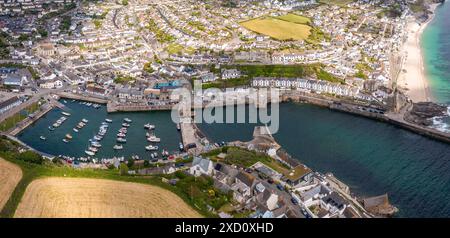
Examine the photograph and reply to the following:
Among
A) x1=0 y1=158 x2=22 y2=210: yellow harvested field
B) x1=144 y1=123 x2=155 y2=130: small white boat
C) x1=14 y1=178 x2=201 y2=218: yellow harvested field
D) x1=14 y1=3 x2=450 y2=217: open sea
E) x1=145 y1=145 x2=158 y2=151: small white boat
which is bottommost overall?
x1=14 y1=3 x2=450 y2=217: open sea

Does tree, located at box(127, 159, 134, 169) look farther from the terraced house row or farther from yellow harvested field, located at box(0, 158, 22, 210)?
the terraced house row

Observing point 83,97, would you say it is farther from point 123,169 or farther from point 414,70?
point 414,70

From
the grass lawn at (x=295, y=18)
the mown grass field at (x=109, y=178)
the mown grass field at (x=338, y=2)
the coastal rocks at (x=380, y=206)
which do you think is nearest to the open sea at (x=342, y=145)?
the coastal rocks at (x=380, y=206)

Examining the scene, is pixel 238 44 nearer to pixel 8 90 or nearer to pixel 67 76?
pixel 67 76

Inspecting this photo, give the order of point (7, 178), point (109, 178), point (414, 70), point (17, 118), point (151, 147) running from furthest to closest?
point (414, 70), point (17, 118), point (151, 147), point (109, 178), point (7, 178)

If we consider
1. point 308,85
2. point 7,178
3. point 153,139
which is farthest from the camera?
point 308,85

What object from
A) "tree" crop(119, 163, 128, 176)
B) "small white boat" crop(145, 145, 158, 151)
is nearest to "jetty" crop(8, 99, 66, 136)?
"small white boat" crop(145, 145, 158, 151)

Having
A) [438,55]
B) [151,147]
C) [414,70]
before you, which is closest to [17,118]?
[151,147]

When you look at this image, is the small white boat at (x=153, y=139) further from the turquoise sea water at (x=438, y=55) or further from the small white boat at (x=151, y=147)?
the turquoise sea water at (x=438, y=55)
